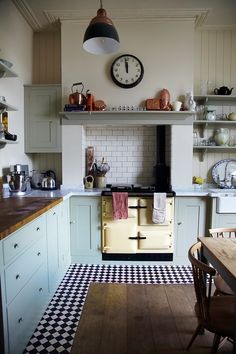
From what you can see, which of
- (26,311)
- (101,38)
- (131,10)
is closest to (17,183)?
(26,311)

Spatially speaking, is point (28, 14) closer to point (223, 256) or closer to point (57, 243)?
point (57, 243)

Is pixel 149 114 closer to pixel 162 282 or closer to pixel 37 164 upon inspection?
pixel 37 164

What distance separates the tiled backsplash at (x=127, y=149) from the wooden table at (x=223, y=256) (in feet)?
6.50

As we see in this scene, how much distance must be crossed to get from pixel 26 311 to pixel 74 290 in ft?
2.83

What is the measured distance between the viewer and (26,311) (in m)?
1.71

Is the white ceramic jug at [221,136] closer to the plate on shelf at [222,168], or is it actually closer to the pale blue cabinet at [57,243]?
the plate on shelf at [222,168]

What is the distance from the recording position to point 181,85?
326 cm

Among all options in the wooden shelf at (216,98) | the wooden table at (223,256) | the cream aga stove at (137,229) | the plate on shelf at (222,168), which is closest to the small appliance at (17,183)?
the cream aga stove at (137,229)

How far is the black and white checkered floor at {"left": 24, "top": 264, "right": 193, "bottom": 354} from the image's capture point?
181 centimetres

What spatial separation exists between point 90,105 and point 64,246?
1696mm

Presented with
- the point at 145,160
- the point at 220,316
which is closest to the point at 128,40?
the point at 145,160

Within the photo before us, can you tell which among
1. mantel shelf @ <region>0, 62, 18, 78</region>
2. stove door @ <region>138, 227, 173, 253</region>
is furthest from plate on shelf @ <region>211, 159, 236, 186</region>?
mantel shelf @ <region>0, 62, 18, 78</region>

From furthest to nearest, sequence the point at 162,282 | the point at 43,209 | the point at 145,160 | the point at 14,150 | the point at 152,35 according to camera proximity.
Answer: the point at 145,160 < the point at 152,35 < the point at 14,150 < the point at 162,282 < the point at 43,209

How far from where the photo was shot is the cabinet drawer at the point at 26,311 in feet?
4.90
